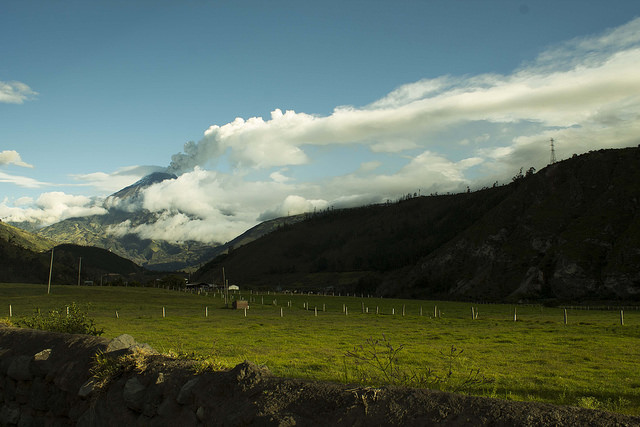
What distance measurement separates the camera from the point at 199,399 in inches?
284

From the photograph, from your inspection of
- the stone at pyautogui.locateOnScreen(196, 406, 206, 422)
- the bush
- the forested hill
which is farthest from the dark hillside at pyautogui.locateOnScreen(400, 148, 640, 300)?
the stone at pyautogui.locateOnScreen(196, 406, 206, 422)

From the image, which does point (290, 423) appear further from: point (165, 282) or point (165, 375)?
point (165, 282)

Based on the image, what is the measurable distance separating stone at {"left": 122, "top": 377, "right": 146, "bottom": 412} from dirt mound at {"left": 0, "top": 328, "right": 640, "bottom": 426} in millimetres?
17

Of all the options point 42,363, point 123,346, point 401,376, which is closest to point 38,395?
point 42,363

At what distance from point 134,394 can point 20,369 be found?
4612 millimetres

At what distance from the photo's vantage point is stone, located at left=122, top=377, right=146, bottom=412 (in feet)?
26.5

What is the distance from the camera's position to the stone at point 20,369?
1075 cm

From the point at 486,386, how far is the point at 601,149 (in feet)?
506

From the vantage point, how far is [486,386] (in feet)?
47.5

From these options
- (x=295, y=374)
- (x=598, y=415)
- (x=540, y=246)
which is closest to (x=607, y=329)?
(x=295, y=374)

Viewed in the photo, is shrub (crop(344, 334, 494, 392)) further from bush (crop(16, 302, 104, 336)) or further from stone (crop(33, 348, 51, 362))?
bush (crop(16, 302, 104, 336))

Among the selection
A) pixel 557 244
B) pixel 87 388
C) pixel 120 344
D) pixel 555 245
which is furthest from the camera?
pixel 555 245

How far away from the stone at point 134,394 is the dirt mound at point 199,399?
0.02m

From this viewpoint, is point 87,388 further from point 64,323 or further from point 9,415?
point 64,323
